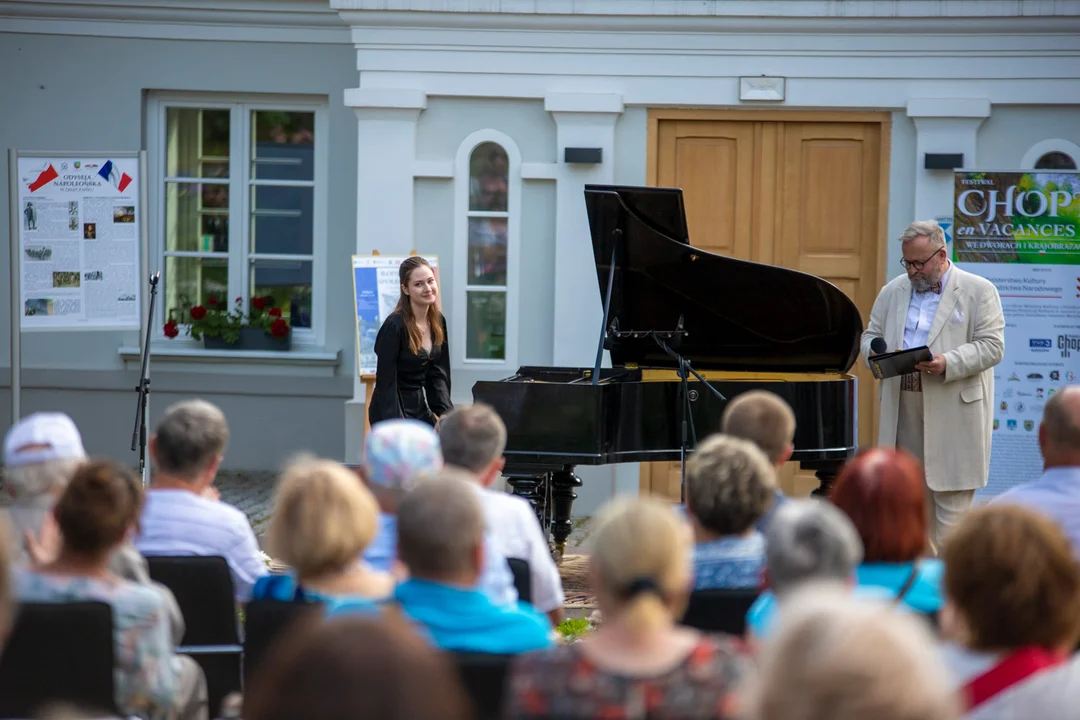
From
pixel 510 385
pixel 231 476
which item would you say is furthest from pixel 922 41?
pixel 231 476

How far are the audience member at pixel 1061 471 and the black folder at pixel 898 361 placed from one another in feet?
6.83

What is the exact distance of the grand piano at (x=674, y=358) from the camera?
5.21 meters

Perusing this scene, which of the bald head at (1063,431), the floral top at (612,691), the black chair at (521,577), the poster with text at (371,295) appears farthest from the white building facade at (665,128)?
the floral top at (612,691)

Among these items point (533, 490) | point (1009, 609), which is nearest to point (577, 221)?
point (533, 490)

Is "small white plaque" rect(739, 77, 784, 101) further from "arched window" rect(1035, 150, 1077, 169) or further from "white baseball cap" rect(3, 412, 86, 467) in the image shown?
"white baseball cap" rect(3, 412, 86, 467)

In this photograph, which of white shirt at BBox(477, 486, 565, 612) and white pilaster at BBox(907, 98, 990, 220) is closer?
white shirt at BBox(477, 486, 565, 612)

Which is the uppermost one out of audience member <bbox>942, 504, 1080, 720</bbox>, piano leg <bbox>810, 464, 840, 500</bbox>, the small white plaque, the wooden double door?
the small white plaque

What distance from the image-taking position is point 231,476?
8.68 metres

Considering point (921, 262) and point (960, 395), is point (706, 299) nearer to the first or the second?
point (921, 262)

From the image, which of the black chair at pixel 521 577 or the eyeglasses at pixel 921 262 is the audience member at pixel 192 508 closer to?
the black chair at pixel 521 577

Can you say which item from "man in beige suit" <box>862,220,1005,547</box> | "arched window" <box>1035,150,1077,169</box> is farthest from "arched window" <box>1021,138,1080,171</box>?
"man in beige suit" <box>862,220,1005,547</box>

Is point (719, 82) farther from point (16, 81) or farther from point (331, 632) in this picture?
point (331, 632)

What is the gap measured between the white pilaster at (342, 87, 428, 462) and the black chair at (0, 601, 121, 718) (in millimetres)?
5112

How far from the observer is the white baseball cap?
9.48 ft
